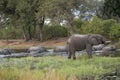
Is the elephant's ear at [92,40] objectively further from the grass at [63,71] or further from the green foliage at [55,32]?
the green foliage at [55,32]

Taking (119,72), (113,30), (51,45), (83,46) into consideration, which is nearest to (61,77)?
(119,72)

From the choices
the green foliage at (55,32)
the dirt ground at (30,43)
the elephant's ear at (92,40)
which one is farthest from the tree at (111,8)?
the elephant's ear at (92,40)

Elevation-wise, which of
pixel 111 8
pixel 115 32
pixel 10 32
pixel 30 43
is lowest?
pixel 30 43

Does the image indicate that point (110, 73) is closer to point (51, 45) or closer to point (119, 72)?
point (119, 72)

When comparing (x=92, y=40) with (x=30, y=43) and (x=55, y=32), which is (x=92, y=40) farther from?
(x=55, y=32)

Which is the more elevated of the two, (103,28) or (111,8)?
(111,8)

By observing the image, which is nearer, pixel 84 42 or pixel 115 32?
pixel 84 42

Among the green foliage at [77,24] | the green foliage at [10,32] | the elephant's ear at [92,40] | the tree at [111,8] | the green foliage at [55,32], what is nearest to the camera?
the elephant's ear at [92,40]

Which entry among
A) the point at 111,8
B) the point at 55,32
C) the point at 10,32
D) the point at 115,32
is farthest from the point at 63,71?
the point at 10,32

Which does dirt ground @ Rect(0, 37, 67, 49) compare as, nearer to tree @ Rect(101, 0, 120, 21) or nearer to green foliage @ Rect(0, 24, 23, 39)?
green foliage @ Rect(0, 24, 23, 39)

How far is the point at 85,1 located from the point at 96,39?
3630cm

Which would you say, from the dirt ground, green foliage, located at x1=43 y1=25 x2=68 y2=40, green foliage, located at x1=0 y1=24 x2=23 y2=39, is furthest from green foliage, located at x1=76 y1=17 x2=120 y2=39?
green foliage, located at x1=0 y1=24 x2=23 y2=39

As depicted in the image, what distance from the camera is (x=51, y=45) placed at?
61.8 metres

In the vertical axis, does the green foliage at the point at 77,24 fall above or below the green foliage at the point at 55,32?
above
